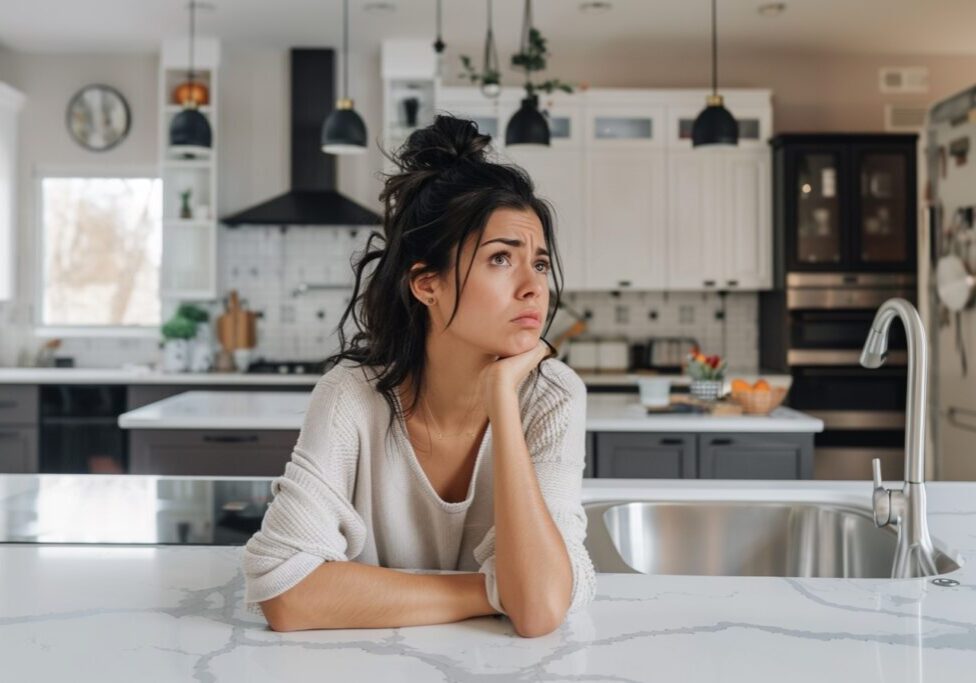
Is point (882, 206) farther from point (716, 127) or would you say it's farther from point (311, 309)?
point (311, 309)

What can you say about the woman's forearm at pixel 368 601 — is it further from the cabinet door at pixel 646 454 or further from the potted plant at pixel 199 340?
the potted plant at pixel 199 340

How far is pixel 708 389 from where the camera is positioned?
13.3 ft

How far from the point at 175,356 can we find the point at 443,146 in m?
4.96

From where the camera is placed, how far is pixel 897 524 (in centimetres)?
165

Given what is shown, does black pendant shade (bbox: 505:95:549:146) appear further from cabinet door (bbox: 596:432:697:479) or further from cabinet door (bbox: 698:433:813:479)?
cabinet door (bbox: 698:433:813:479)

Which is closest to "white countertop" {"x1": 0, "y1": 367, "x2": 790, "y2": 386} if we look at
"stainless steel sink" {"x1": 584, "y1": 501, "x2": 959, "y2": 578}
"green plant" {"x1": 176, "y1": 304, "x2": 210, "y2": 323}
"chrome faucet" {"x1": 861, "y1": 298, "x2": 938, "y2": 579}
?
"green plant" {"x1": 176, "y1": 304, "x2": 210, "y2": 323}

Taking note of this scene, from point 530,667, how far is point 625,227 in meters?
5.31

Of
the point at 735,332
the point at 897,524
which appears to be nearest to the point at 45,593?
the point at 897,524

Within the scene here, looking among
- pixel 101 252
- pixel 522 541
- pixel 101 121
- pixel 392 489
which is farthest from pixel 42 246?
pixel 522 541

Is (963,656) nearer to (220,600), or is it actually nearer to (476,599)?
(476,599)

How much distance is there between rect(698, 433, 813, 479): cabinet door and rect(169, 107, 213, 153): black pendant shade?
8.81 ft

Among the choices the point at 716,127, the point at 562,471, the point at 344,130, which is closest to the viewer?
the point at 562,471

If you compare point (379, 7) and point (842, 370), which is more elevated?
point (379, 7)

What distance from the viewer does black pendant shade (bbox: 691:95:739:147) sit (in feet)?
13.8
